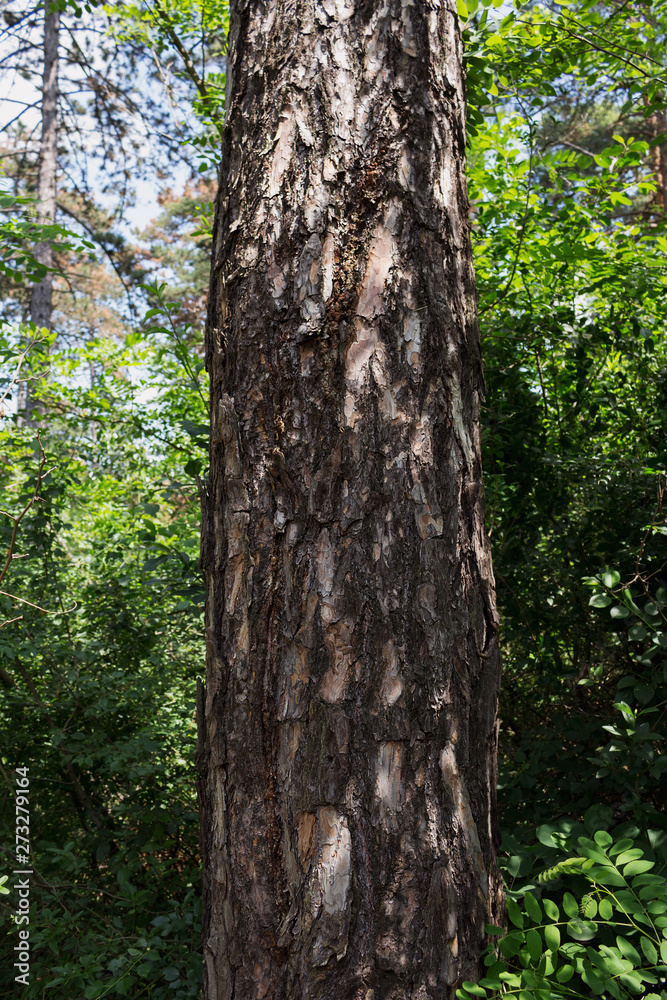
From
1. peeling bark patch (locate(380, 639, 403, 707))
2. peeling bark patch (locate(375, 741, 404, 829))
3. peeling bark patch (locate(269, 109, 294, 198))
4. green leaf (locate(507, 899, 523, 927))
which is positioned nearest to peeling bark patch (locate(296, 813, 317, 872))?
peeling bark patch (locate(375, 741, 404, 829))

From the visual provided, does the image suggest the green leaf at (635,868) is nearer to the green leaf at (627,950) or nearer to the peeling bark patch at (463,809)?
the green leaf at (627,950)

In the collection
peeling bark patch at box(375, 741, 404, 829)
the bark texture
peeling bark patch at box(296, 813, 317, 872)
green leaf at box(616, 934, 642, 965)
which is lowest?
green leaf at box(616, 934, 642, 965)

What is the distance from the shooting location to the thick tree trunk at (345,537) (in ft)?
3.79

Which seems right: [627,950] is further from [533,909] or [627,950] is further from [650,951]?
[533,909]

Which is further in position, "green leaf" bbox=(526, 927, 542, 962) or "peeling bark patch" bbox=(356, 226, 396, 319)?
"peeling bark patch" bbox=(356, 226, 396, 319)

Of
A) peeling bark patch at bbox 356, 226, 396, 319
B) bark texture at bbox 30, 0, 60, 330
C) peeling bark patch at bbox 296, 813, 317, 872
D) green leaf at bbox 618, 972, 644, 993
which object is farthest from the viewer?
bark texture at bbox 30, 0, 60, 330

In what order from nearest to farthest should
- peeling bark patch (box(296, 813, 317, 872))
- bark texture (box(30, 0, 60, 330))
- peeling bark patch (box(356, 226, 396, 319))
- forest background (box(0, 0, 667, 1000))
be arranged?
peeling bark patch (box(296, 813, 317, 872)) < peeling bark patch (box(356, 226, 396, 319)) < forest background (box(0, 0, 667, 1000)) < bark texture (box(30, 0, 60, 330))

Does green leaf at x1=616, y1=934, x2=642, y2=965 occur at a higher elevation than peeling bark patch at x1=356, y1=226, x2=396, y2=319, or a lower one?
lower

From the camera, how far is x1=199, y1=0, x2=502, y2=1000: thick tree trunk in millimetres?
1156

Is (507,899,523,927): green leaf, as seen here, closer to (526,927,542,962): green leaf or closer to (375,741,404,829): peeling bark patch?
(526,927,542,962): green leaf

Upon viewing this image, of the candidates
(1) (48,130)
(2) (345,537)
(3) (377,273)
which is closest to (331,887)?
(2) (345,537)

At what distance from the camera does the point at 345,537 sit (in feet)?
4.02

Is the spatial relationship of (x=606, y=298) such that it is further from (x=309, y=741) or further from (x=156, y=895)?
(x=156, y=895)

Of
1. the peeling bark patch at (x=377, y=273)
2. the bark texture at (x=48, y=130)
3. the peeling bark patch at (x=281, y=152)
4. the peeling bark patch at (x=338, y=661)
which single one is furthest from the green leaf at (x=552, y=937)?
the bark texture at (x=48, y=130)
